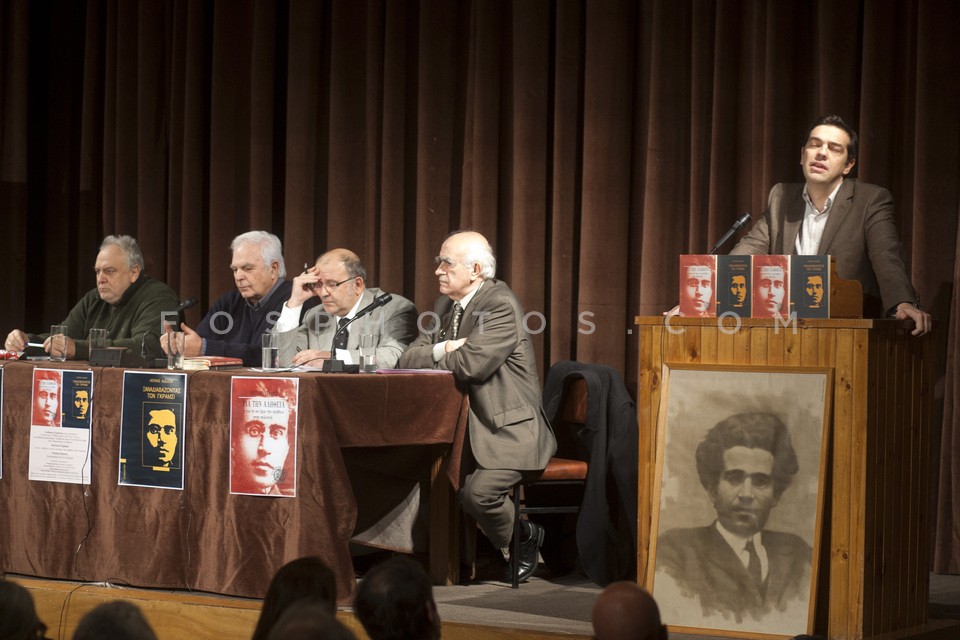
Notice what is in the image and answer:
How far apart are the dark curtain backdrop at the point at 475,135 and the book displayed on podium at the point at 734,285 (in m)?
1.25

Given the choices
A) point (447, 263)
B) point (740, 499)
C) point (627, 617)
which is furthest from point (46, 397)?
point (627, 617)

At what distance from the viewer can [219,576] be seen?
3.87 m

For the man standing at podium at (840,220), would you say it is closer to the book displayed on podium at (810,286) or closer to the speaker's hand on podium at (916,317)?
the speaker's hand on podium at (916,317)

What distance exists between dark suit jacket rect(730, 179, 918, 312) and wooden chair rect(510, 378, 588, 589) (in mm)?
913

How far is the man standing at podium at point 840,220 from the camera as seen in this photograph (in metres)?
3.73

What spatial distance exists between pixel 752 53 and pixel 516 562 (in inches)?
82.2

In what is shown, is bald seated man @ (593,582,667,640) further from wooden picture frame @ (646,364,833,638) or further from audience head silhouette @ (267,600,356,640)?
wooden picture frame @ (646,364,833,638)

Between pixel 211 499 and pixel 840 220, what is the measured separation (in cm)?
207

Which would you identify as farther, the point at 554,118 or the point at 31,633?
the point at 554,118

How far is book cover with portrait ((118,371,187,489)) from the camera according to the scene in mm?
3918

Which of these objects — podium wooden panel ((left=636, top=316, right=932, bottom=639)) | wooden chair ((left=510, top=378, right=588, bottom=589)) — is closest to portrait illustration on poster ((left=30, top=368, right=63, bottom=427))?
wooden chair ((left=510, top=378, right=588, bottom=589))

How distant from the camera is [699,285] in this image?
3.57 m

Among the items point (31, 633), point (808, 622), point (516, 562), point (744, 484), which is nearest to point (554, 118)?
point (516, 562)

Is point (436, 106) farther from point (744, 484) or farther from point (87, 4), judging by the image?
point (744, 484)
